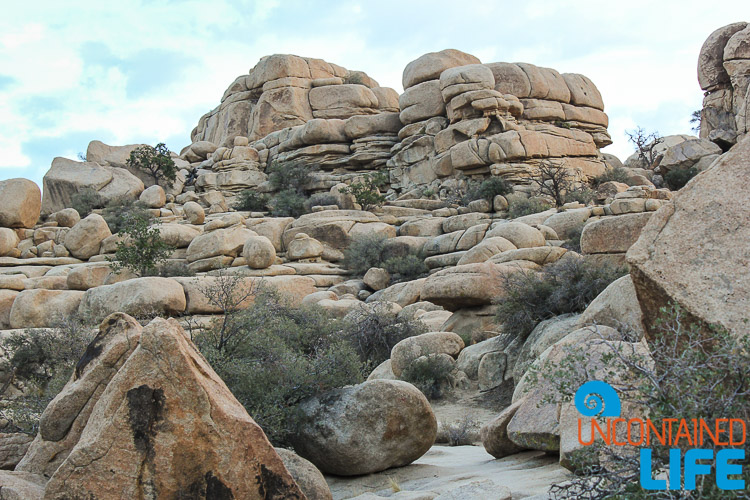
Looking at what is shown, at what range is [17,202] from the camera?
29.2 meters

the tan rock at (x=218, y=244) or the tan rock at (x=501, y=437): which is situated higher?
the tan rock at (x=218, y=244)

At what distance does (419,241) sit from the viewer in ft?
81.8

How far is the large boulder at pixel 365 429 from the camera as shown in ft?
18.2

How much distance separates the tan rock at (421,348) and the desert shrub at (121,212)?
21381 millimetres

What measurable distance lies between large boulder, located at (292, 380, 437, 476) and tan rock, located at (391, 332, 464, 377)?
3.80 meters

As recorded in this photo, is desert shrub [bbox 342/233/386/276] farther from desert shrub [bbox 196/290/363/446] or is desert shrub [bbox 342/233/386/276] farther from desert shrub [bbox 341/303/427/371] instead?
desert shrub [bbox 196/290/363/446]

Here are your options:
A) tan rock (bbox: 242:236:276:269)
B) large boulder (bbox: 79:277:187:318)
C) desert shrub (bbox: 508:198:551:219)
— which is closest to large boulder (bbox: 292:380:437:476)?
large boulder (bbox: 79:277:187:318)

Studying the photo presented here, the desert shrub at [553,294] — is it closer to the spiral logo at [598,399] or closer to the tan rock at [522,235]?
the spiral logo at [598,399]

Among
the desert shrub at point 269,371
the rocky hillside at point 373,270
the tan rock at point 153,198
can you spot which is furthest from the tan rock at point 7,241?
the desert shrub at point 269,371

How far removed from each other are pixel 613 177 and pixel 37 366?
29457mm

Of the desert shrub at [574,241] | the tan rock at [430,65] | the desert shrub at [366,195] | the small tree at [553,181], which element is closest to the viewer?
the desert shrub at [574,241]

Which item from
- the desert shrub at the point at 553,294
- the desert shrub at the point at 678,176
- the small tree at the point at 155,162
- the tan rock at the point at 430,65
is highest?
the tan rock at the point at 430,65

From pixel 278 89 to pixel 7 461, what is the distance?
43815 millimetres

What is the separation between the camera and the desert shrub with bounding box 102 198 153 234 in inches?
1210
